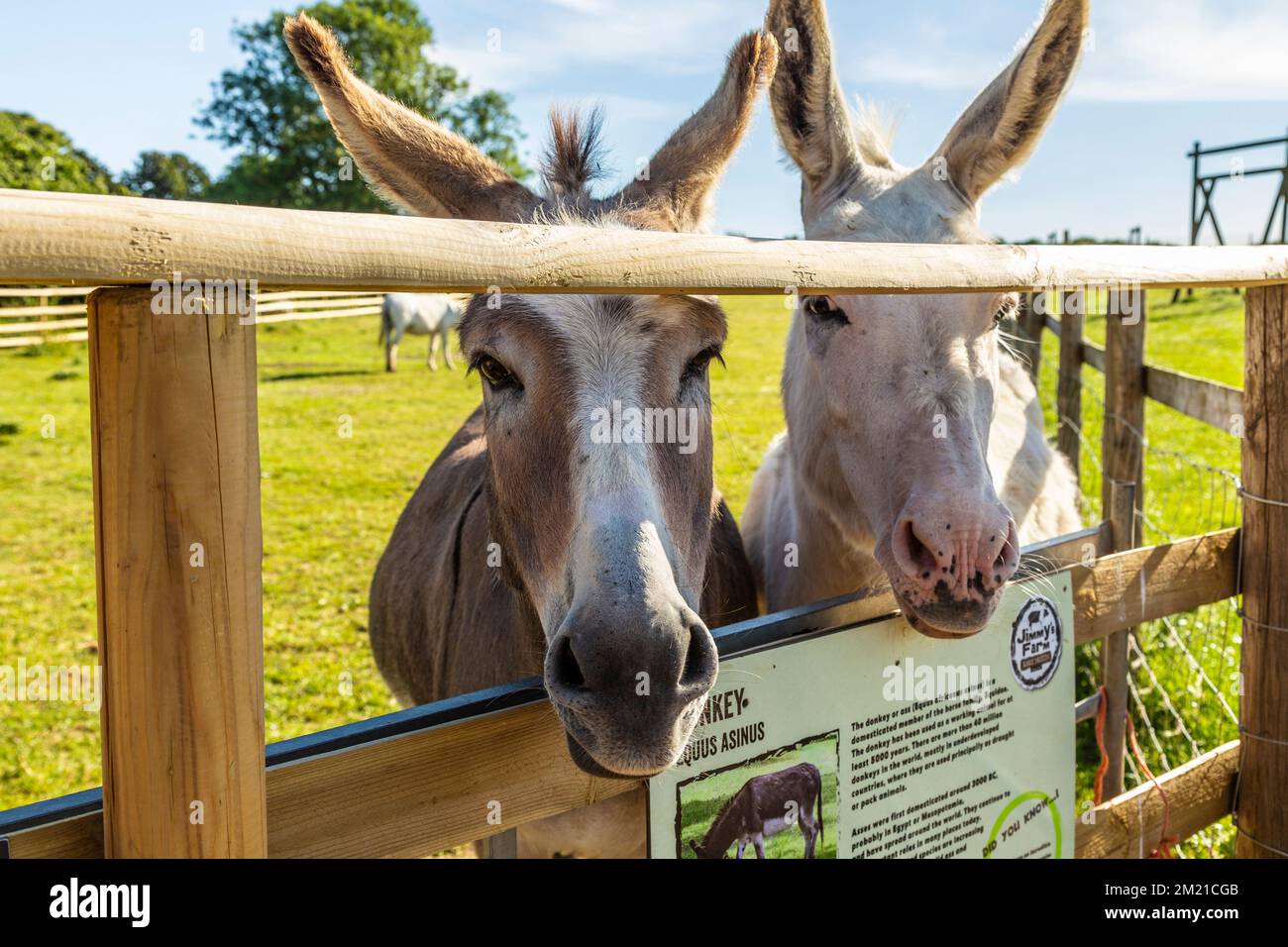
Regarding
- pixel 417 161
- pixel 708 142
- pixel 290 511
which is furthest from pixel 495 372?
pixel 290 511

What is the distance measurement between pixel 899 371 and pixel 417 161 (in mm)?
1279

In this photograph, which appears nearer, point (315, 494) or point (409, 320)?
point (315, 494)

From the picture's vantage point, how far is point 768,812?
1.93 m

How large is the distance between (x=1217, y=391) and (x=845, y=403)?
2432 millimetres

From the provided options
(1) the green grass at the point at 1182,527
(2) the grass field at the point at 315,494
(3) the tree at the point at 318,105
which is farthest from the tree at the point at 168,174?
(1) the green grass at the point at 1182,527

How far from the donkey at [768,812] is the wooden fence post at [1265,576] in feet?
5.36

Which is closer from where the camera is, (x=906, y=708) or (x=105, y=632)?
(x=105, y=632)

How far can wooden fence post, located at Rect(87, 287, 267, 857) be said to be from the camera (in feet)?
3.61

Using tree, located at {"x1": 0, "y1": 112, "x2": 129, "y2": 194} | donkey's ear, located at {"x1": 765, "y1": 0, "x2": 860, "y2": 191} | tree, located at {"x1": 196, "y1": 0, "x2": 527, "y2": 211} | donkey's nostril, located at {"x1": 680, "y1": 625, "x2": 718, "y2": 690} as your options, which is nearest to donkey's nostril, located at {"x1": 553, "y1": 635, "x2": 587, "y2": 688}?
donkey's nostril, located at {"x1": 680, "y1": 625, "x2": 718, "y2": 690}
